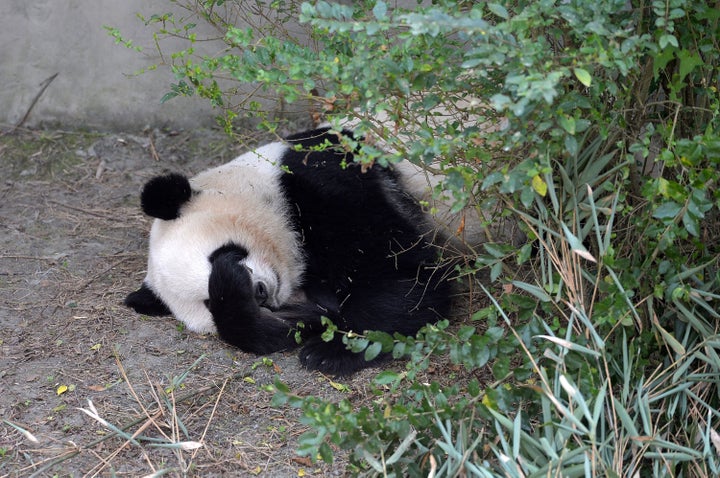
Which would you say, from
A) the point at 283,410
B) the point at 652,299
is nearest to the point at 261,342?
the point at 283,410

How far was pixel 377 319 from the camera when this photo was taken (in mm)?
3357

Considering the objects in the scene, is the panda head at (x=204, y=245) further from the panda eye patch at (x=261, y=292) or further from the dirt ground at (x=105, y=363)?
the dirt ground at (x=105, y=363)

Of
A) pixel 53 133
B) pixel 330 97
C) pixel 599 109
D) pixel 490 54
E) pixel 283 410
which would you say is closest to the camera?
pixel 490 54

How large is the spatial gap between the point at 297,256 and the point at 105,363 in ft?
3.13

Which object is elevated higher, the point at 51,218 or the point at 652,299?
the point at 652,299

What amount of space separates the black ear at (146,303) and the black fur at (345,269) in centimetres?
46

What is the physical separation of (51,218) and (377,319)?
89.5 inches

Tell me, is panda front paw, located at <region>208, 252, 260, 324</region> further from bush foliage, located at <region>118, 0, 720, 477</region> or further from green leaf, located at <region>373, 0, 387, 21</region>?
green leaf, located at <region>373, 0, 387, 21</region>

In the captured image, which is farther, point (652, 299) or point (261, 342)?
point (261, 342)

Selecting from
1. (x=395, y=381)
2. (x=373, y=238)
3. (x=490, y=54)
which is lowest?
(x=373, y=238)

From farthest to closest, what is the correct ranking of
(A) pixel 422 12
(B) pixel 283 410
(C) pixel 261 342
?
(C) pixel 261 342, (B) pixel 283 410, (A) pixel 422 12

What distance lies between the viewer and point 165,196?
133 inches

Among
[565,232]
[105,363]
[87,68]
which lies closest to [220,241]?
[105,363]

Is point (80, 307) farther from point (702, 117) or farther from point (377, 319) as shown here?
point (702, 117)
